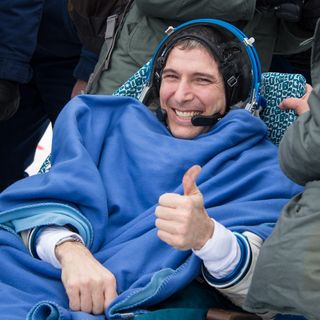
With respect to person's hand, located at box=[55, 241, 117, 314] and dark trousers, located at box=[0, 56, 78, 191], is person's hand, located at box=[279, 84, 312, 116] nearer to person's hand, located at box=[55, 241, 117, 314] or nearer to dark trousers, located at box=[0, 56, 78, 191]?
person's hand, located at box=[55, 241, 117, 314]

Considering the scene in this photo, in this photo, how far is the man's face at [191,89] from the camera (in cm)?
236

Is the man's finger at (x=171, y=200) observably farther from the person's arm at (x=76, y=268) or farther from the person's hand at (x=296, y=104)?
the person's hand at (x=296, y=104)

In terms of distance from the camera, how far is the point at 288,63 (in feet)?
10.2

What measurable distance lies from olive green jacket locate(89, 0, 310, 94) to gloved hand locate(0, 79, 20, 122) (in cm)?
44

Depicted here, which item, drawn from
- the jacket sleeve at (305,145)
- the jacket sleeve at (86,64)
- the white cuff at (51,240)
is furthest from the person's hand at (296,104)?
the jacket sleeve at (86,64)

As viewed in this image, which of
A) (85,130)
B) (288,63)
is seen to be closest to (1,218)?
(85,130)

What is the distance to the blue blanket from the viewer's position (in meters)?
1.98

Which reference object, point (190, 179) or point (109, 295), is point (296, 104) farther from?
point (109, 295)

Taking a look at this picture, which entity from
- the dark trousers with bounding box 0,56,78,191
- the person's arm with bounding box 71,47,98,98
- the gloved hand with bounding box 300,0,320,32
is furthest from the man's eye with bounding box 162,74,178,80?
the dark trousers with bounding box 0,56,78,191

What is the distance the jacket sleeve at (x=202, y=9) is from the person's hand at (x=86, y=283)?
3.36 ft

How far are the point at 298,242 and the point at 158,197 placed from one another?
30.6 inches

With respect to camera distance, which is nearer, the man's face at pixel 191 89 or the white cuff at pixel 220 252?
the white cuff at pixel 220 252

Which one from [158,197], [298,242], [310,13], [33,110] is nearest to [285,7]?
[310,13]

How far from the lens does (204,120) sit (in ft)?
7.73
